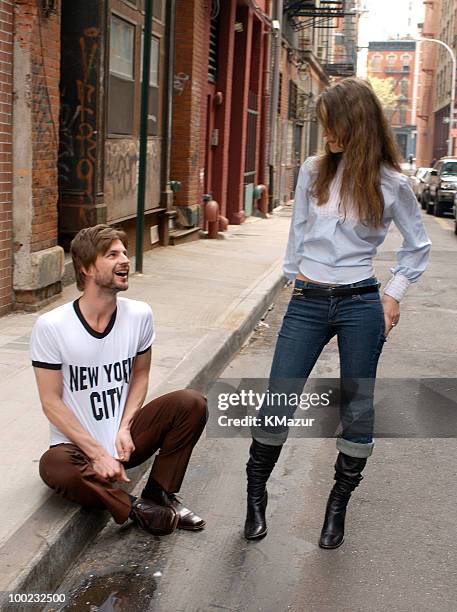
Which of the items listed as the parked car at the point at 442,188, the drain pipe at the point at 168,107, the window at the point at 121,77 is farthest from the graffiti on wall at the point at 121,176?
the parked car at the point at 442,188

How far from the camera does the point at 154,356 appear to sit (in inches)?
294

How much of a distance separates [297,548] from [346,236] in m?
1.34

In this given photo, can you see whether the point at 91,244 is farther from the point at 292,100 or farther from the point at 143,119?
the point at 292,100

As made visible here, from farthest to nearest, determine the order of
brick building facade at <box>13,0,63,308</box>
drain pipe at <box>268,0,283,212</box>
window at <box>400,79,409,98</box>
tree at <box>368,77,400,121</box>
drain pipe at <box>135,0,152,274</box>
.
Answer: window at <box>400,79,409,98</box> → tree at <box>368,77,400,121</box> → drain pipe at <box>268,0,283,212</box> → drain pipe at <box>135,0,152,274</box> → brick building facade at <box>13,0,63,308</box>

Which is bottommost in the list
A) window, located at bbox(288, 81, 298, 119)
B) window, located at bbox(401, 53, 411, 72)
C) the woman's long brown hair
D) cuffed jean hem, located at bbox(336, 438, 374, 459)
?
cuffed jean hem, located at bbox(336, 438, 374, 459)

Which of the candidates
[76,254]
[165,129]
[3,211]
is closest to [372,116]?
[76,254]

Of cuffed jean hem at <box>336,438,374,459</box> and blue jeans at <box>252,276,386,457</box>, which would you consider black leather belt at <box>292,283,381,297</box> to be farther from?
cuffed jean hem at <box>336,438,374,459</box>

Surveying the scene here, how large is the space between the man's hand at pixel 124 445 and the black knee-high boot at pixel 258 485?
0.53 metres

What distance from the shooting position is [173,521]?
443cm

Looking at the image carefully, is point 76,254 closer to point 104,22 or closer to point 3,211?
point 3,211

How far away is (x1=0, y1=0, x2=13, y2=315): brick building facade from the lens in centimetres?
844

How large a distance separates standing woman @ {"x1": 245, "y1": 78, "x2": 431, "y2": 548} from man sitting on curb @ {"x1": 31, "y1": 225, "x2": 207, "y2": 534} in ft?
1.31

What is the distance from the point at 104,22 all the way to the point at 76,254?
7.30m

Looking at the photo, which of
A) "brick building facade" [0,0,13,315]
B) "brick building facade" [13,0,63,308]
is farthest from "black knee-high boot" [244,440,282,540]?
"brick building facade" [13,0,63,308]
